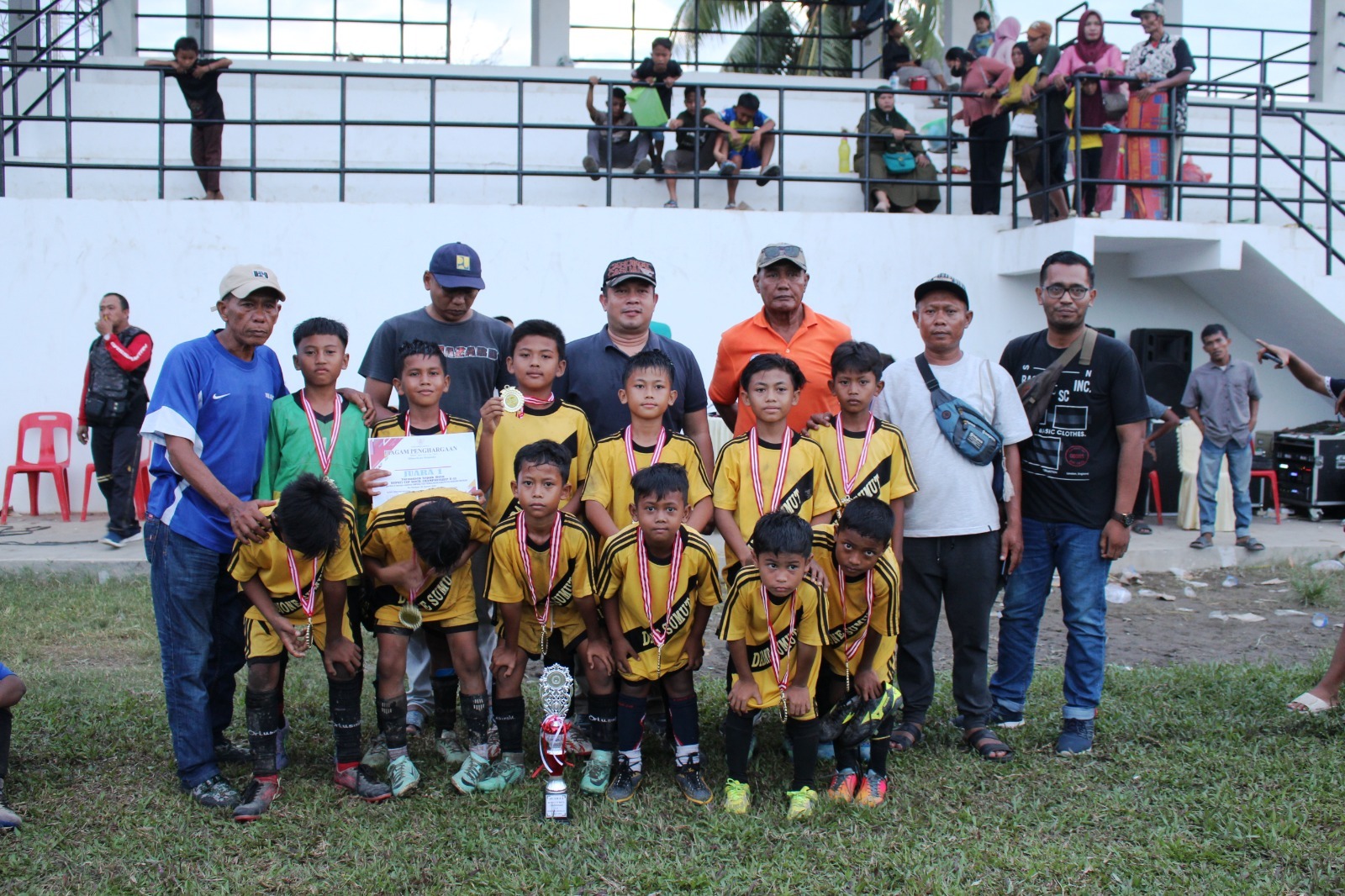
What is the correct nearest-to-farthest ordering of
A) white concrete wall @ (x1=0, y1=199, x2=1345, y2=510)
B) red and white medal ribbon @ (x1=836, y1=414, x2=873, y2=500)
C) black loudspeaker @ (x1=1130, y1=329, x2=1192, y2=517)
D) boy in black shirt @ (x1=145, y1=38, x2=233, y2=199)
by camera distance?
1. red and white medal ribbon @ (x1=836, y1=414, x2=873, y2=500)
2. white concrete wall @ (x1=0, y1=199, x2=1345, y2=510)
3. boy in black shirt @ (x1=145, y1=38, x2=233, y2=199)
4. black loudspeaker @ (x1=1130, y1=329, x2=1192, y2=517)

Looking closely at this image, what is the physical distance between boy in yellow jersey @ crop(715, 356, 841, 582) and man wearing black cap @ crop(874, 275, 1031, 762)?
51 cm

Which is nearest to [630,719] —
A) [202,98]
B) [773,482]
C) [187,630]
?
[773,482]

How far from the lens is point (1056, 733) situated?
4.74m

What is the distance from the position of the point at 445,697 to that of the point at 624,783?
3.04ft

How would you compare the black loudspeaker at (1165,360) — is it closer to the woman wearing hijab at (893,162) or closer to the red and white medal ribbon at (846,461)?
the woman wearing hijab at (893,162)

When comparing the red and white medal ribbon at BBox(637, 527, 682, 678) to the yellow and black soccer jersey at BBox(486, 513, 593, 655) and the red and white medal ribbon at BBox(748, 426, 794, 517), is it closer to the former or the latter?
the yellow and black soccer jersey at BBox(486, 513, 593, 655)

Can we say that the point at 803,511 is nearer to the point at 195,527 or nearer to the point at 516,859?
the point at 516,859

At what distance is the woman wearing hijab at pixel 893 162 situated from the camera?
11.3 m

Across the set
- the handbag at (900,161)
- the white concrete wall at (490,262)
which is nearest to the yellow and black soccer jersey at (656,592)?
the white concrete wall at (490,262)

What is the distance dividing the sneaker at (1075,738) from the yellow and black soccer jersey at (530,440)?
231 cm

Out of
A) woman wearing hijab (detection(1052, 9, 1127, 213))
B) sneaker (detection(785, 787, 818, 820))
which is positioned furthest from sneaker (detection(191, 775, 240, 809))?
woman wearing hijab (detection(1052, 9, 1127, 213))

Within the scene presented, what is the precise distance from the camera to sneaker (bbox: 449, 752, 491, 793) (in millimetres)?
4086

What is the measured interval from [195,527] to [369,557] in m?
0.64

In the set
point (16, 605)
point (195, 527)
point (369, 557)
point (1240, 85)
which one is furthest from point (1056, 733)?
point (1240, 85)
